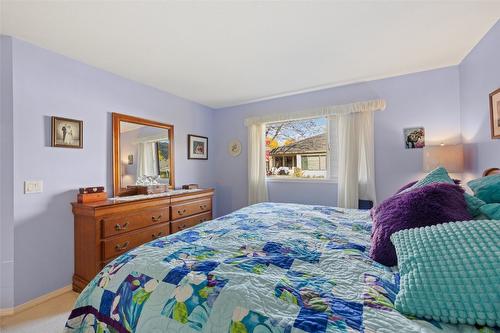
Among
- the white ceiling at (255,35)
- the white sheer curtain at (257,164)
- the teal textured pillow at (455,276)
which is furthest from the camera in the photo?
the white sheer curtain at (257,164)

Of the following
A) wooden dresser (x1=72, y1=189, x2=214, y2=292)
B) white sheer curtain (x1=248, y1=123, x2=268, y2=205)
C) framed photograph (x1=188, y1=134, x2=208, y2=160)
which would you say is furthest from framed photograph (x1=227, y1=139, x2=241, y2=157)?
wooden dresser (x1=72, y1=189, x2=214, y2=292)

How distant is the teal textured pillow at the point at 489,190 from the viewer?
4.24ft

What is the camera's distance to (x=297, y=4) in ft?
5.44

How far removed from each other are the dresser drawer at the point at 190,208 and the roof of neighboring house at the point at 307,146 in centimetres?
151

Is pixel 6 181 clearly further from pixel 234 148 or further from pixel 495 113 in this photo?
pixel 495 113

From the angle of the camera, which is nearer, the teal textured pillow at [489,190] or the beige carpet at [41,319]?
the teal textured pillow at [489,190]

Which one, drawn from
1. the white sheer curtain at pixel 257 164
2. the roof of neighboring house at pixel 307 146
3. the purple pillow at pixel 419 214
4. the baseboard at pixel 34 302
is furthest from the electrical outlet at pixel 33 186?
the roof of neighboring house at pixel 307 146

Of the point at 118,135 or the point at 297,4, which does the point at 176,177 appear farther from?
the point at 297,4

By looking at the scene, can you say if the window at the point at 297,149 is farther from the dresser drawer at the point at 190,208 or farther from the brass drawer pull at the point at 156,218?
the brass drawer pull at the point at 156,218

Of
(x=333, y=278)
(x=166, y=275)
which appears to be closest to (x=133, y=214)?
(x=166, y=275)

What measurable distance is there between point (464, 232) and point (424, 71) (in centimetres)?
288

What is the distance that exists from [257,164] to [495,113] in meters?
2.85

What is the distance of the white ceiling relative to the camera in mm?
1700

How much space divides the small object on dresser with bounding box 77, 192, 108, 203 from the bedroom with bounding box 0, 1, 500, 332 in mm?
149
